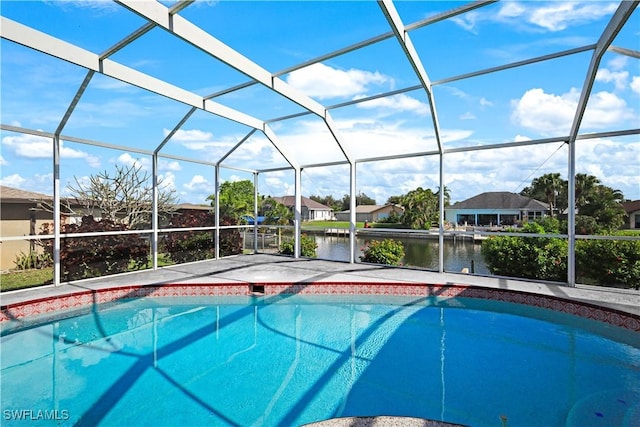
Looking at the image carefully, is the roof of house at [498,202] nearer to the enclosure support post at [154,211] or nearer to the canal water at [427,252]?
the canal water at [427,252]

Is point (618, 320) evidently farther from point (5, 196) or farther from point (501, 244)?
point (5, 196)

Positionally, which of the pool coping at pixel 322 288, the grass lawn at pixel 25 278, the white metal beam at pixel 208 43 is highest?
the white metal beam at pixel 208 43

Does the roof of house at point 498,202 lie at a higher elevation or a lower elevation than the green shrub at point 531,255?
higher

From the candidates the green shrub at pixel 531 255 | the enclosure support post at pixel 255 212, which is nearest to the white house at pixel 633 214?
the green shrub at pixel 531 255

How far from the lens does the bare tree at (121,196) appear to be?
331 inches

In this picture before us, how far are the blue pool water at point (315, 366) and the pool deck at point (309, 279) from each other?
603mm

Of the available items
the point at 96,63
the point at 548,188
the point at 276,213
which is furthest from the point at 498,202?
the point at 96,63

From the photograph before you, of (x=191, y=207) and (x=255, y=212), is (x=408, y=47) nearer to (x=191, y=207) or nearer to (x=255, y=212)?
(x=255, y=212)

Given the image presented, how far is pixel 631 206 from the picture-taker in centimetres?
655

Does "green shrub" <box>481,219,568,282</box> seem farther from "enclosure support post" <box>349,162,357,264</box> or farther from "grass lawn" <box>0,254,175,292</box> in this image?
"grass lawn" <box>0,254,175,292</box>

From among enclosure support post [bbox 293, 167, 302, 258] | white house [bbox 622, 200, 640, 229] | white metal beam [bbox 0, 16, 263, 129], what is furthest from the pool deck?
white metal beam [bbox 0, 16, 263, 129]

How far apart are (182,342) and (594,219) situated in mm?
7978

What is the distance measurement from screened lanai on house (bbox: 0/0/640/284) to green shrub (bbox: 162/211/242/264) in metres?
1.02

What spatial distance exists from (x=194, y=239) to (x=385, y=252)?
18.1 feet
